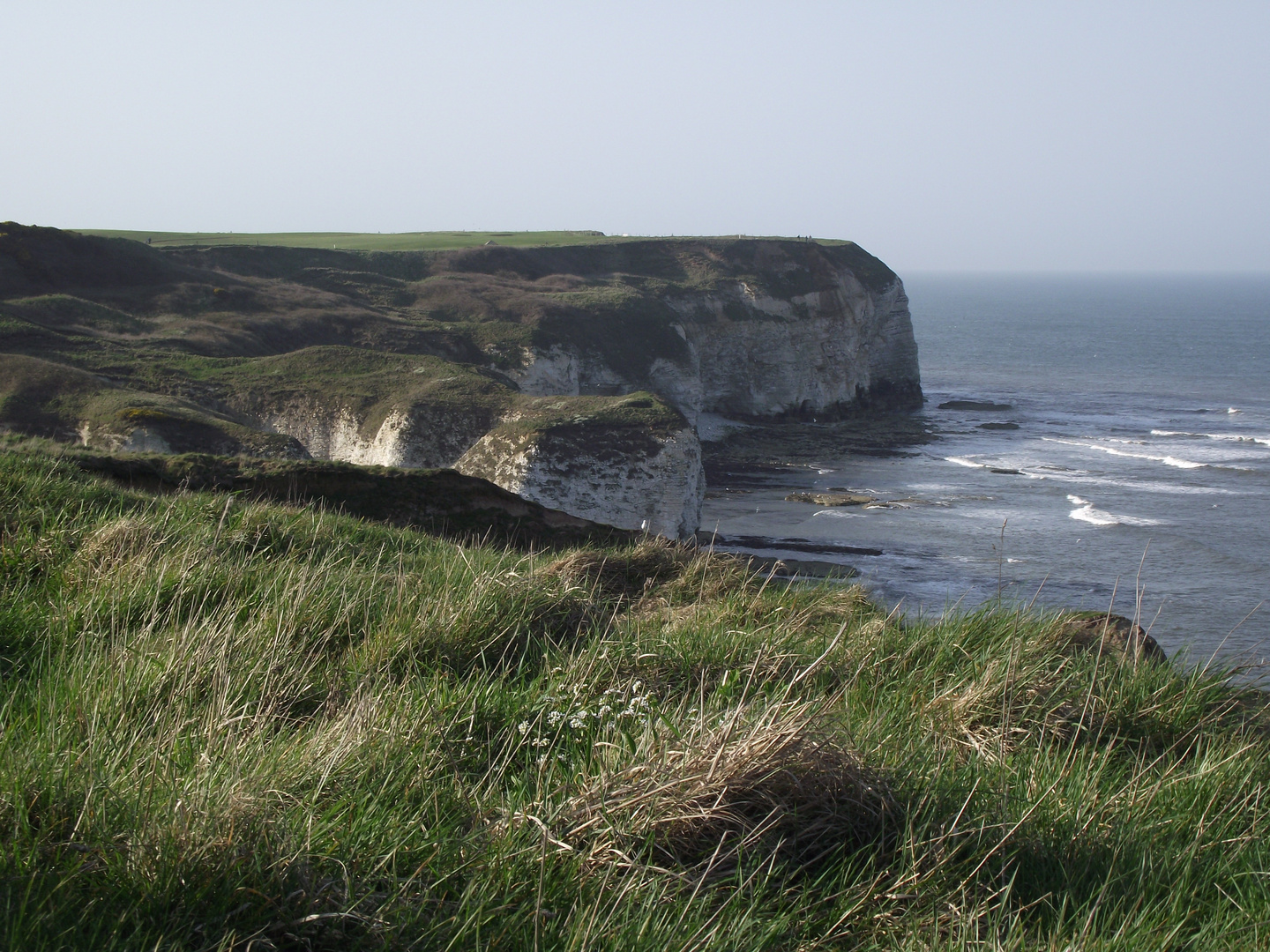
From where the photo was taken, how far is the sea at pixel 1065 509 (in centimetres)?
2658

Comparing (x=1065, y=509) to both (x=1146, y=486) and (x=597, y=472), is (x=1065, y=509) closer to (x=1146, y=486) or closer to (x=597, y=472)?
(x=1146, y=486)

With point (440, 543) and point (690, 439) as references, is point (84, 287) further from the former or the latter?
point (440, 543)

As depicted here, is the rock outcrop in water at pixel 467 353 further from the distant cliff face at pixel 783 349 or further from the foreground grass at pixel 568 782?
→ the foreground grass at pixel 568 782

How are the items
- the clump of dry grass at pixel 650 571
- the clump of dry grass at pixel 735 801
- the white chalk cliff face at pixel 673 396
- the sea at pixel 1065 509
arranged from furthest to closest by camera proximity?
the white chalk cliff face at pixel 673 396
the sea at pixel 1065 509
the clump of dry grass at pixel 650 571
the clump of dry grass at pixel 735 801

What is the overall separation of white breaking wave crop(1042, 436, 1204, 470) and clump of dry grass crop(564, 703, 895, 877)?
5313 cm

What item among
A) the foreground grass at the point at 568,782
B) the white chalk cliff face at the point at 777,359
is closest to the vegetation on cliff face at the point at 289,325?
the white chalk cliff face at the point at 777,359

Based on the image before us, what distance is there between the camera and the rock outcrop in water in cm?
2872

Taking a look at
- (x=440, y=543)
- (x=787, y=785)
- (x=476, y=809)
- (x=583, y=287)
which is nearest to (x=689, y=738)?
(x=787, y=785)

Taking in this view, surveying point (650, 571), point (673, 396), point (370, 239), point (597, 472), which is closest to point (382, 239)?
point (370, 239)

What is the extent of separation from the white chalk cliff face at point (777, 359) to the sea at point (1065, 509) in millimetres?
5791

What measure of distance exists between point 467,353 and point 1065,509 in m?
27.0

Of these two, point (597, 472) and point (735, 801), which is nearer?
point (735, 801)

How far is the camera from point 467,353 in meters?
44.0

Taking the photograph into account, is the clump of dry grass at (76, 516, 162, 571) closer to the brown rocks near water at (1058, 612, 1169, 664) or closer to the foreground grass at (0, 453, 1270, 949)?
the foreground grass at (0, 453, 1270, 949)
